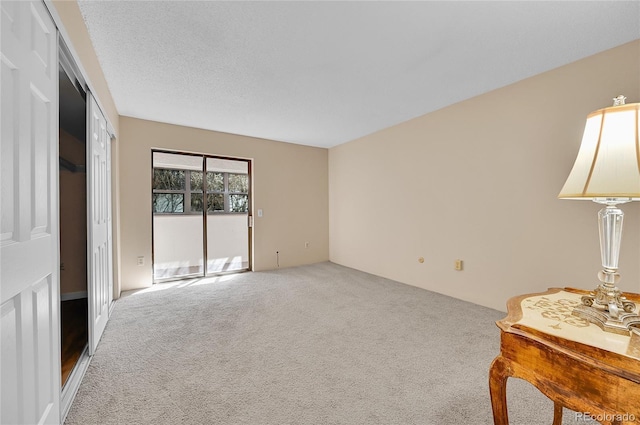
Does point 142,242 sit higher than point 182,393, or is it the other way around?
point 142,242

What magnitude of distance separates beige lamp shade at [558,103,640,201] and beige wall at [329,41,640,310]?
1.71 metres

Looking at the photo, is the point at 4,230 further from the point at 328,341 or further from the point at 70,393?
the point at 328,341

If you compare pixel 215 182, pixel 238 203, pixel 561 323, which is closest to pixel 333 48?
pixel 561 323

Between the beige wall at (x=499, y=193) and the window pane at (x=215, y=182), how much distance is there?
268 cm

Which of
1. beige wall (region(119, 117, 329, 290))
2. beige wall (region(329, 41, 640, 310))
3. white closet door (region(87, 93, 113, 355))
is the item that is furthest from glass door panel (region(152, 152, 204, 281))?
beige wall (region(329, 41, 640, 310))

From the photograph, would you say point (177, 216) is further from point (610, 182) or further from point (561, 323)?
point (610, 182)

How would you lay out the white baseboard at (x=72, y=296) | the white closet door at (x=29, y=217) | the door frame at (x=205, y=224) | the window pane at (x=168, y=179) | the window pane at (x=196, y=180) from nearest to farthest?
the white closet door at (x=29, y=217)
the white baseboard at (x=72, y=296)
the door frame at (x=205, y=224)
the window pane at (x=168, y=179)
the window pane at (x=196, y=180)

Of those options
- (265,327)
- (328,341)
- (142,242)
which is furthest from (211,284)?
(328,341)

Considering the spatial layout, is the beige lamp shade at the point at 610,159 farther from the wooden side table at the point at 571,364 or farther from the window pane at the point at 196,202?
the window pane at the point at 196,202

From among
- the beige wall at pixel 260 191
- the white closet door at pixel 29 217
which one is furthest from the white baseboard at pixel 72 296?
the white closet door at pixel 29 217

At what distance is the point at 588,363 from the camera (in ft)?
2.65

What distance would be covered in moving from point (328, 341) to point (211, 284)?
245 centimetres

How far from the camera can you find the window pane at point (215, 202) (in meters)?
4.53

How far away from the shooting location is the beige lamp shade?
0.96 metres
